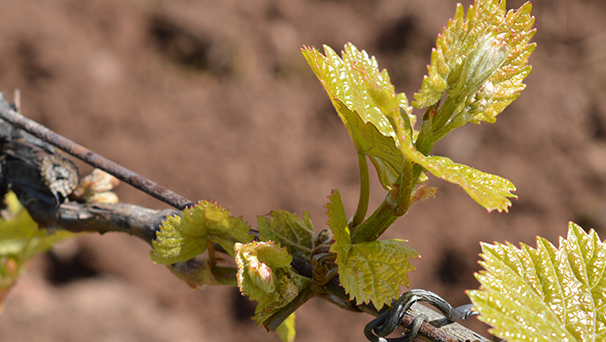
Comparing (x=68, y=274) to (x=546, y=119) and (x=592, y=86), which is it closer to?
(x=546, y=119)

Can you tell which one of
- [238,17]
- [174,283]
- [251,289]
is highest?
[238,17]

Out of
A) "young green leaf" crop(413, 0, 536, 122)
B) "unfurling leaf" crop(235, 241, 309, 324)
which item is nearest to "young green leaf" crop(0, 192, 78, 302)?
"unfurling leaf" crop(235, 241, 309, 324)

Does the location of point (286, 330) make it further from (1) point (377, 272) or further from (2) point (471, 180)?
(2) point (471, 180)

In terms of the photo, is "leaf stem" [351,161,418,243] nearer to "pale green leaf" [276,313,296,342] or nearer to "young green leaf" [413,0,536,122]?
"young green leaf" [413,0,536,122]

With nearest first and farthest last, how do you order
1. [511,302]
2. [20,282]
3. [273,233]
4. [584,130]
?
[511,302], [273,233], [20,282], [584,130]

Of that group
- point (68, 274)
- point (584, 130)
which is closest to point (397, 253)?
point (68, 274)

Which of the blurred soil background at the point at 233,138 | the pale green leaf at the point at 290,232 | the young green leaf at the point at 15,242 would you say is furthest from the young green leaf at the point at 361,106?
the blurred soil background at the point at 233,138
